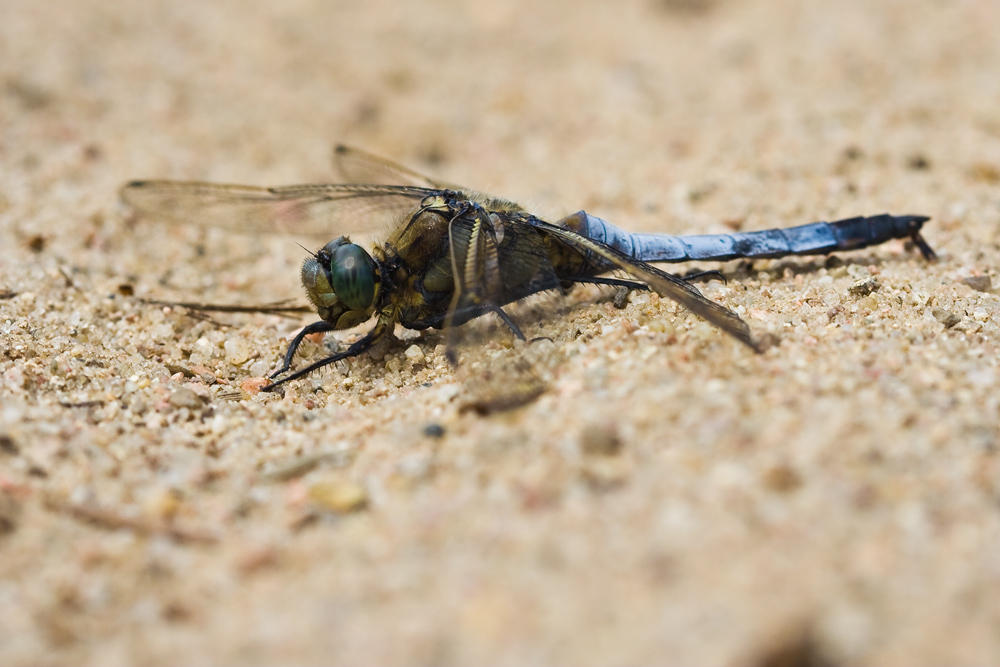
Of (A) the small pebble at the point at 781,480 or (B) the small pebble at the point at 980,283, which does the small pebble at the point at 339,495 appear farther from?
(B) the small pebble at the point at 980,283

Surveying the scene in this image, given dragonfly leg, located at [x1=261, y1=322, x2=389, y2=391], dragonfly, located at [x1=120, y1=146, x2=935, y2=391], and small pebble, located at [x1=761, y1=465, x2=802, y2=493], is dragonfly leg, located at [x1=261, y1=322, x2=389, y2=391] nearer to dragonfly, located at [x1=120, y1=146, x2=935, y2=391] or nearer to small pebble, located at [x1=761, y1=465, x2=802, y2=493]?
dragonfly, located at [x1=120, y1=146, x2=935, y2=391]

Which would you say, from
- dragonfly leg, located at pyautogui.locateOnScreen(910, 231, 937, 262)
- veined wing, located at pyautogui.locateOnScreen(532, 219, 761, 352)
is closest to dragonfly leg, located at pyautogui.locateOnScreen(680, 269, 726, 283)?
veined wing, located at pyautogui.locateOnScreen(532, 219, 761, 352)

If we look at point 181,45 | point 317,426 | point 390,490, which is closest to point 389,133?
point 181,45

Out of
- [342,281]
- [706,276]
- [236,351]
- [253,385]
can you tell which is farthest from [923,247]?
[236,351]

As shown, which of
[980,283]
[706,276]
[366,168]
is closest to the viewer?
[980,283]

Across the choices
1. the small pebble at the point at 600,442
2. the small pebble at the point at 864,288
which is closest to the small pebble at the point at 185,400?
the small pebble at the point at 600,442

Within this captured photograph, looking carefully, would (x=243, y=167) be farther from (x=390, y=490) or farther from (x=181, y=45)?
(x=390, y=490)

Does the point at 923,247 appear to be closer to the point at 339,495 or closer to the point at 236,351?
the point at 339,495
